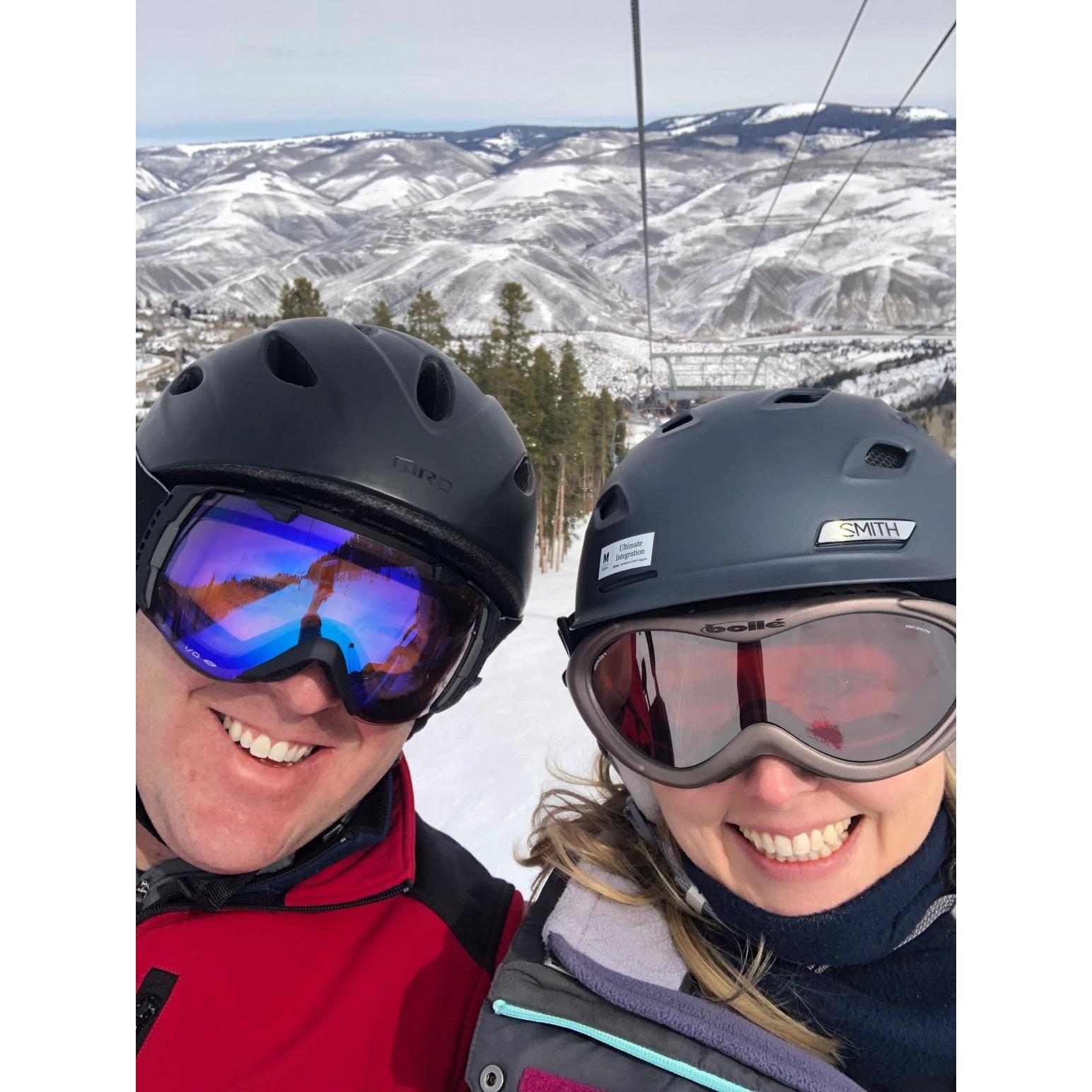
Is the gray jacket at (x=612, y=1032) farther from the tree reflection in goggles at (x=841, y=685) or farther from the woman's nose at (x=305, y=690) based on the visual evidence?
the woman's nose at (x=305, y=690)

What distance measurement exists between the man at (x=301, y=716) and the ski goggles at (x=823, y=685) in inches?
28.1

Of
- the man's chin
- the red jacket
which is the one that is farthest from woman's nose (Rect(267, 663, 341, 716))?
the red jacket

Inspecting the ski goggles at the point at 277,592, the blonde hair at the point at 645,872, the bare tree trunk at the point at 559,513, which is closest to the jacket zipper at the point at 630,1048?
the blonde hair at the point at 645,872

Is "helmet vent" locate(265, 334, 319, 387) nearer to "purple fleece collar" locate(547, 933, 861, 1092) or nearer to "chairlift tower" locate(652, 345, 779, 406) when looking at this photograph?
"purple fleece collar" locate(547, 933, 861, 1092)

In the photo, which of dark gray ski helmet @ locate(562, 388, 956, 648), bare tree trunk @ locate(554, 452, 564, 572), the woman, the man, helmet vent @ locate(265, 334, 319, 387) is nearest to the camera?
the woman

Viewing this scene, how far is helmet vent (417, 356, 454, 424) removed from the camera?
2.28m

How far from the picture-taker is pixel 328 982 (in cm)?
193

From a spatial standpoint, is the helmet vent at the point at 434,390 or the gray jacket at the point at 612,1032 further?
the helmet vent at the point at 434,390

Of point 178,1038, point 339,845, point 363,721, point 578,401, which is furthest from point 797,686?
point 578,401

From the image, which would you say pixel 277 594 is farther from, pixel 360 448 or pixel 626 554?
pixel 626 554

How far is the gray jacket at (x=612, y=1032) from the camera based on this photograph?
4.49 ft

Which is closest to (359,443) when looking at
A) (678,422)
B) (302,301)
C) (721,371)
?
(678,422)

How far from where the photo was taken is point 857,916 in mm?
1568

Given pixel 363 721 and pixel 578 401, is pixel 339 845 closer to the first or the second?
pixel 363 721
